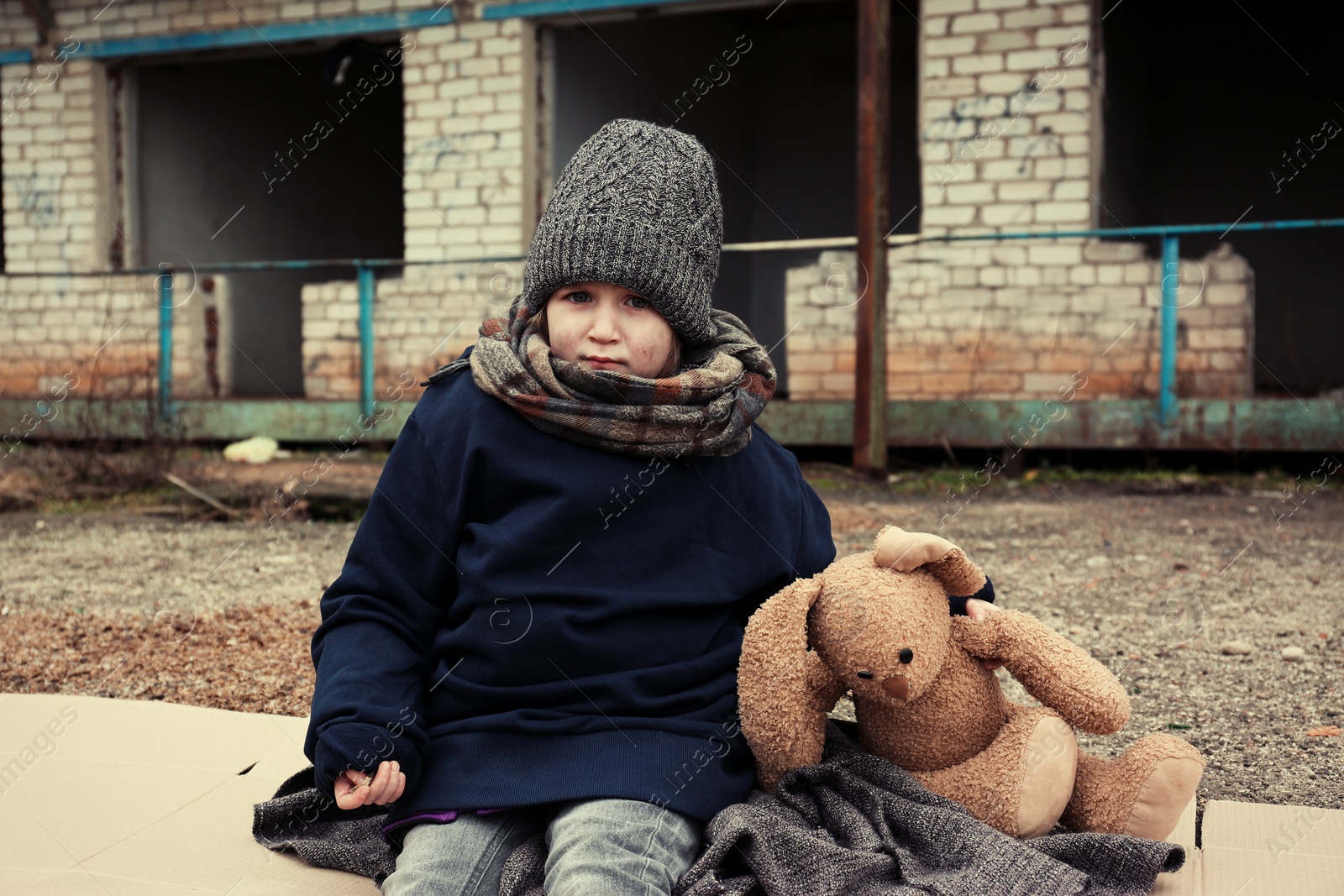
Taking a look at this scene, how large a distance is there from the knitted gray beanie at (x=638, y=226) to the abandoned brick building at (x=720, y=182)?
461cm

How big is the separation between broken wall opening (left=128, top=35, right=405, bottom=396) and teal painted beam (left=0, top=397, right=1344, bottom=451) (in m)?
1.06

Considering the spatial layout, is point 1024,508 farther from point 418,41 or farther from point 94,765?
point 418,41

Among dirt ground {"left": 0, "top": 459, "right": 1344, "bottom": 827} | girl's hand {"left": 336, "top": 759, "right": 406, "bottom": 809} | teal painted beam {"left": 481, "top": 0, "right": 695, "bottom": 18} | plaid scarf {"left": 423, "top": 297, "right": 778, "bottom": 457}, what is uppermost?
teal painted beam {"left": 481, "top": 0, "right": 695, "bottom": 18}

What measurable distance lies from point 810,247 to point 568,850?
5.32 metres

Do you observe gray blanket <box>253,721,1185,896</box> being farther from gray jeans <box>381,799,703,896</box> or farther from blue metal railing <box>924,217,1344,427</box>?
blue metal railing <box>924,217,1344,427</box>

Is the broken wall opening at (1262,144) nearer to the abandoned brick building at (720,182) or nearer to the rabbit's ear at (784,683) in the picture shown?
the abandoned brick building at (720,182)

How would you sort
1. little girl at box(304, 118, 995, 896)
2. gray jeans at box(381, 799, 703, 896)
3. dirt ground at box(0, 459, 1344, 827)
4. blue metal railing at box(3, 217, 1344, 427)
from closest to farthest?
gray jeans at box(381, 799, 703, 896), little girl at box(304, 118, 995, 896), dirt ground at box(0, 459, 1344, 827), blue metal railing at box(3, 217, 1344, 427)

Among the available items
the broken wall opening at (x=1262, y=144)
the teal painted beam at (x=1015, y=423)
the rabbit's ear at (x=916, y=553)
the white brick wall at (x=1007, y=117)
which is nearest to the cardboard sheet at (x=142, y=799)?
the rabbit's ear at (x=916, y=553)

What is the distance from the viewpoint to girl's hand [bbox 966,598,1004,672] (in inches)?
62.3

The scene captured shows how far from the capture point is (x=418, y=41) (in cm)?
767

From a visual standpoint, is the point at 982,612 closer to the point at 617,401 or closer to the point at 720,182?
the point at 617,401

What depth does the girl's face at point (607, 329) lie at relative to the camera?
1621mm

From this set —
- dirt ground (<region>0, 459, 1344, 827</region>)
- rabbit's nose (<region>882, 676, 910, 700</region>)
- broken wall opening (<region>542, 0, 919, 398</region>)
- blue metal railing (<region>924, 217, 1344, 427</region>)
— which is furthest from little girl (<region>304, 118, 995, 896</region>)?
broken wall opening (<region>542, 0, 919, 398</region>)

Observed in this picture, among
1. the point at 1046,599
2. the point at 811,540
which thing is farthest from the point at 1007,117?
the point at 811,540
